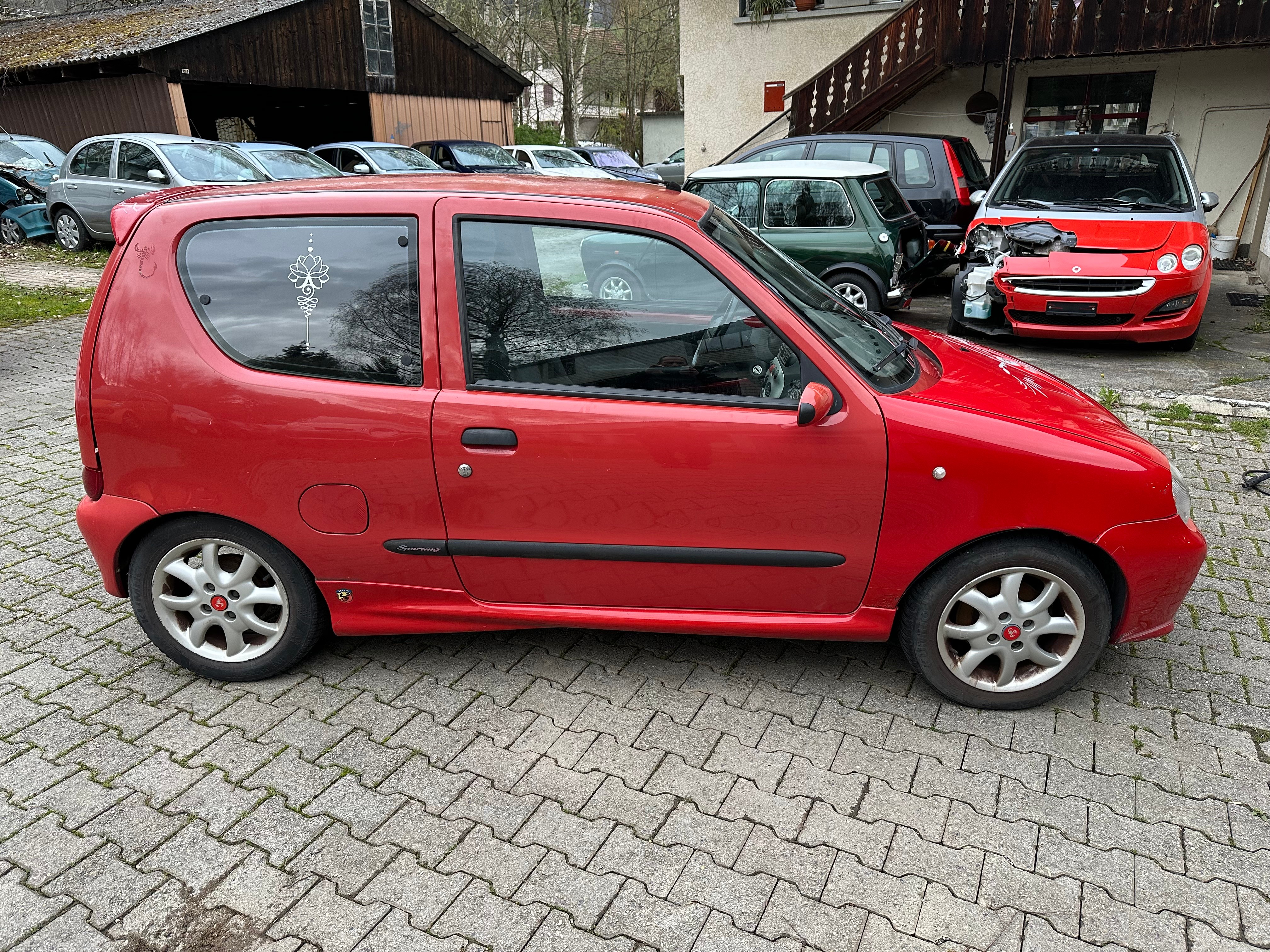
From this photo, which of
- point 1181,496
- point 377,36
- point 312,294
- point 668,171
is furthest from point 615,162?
point 1181,496

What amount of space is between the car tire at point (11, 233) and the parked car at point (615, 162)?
10.9 m

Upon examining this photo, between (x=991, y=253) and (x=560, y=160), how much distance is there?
14590 mm

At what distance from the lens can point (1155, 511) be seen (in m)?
3.03

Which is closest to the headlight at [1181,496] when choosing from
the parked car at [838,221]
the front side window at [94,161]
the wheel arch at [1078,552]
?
the wheel arch at [1078,552]

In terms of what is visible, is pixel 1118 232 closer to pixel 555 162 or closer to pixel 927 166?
pixel 927 166

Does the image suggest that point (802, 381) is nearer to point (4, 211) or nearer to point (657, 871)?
point (657, 871)

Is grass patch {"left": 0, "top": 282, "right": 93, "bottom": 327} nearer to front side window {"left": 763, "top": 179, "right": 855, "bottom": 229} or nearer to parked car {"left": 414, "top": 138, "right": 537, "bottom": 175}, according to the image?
front side window {"left": 763, "top": 179, "right": 855, "bottom": 229}

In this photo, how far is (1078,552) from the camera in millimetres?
3098

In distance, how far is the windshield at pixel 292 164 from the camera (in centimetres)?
1355

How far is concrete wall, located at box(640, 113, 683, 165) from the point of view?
3869cm

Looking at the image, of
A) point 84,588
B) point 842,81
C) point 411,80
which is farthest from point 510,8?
point 84,588

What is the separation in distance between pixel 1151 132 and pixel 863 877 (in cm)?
1552

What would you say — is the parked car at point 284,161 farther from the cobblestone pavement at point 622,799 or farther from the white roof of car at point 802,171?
the cobblestone pavement at point 622,799

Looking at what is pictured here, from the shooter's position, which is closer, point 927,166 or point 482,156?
point 927,166
